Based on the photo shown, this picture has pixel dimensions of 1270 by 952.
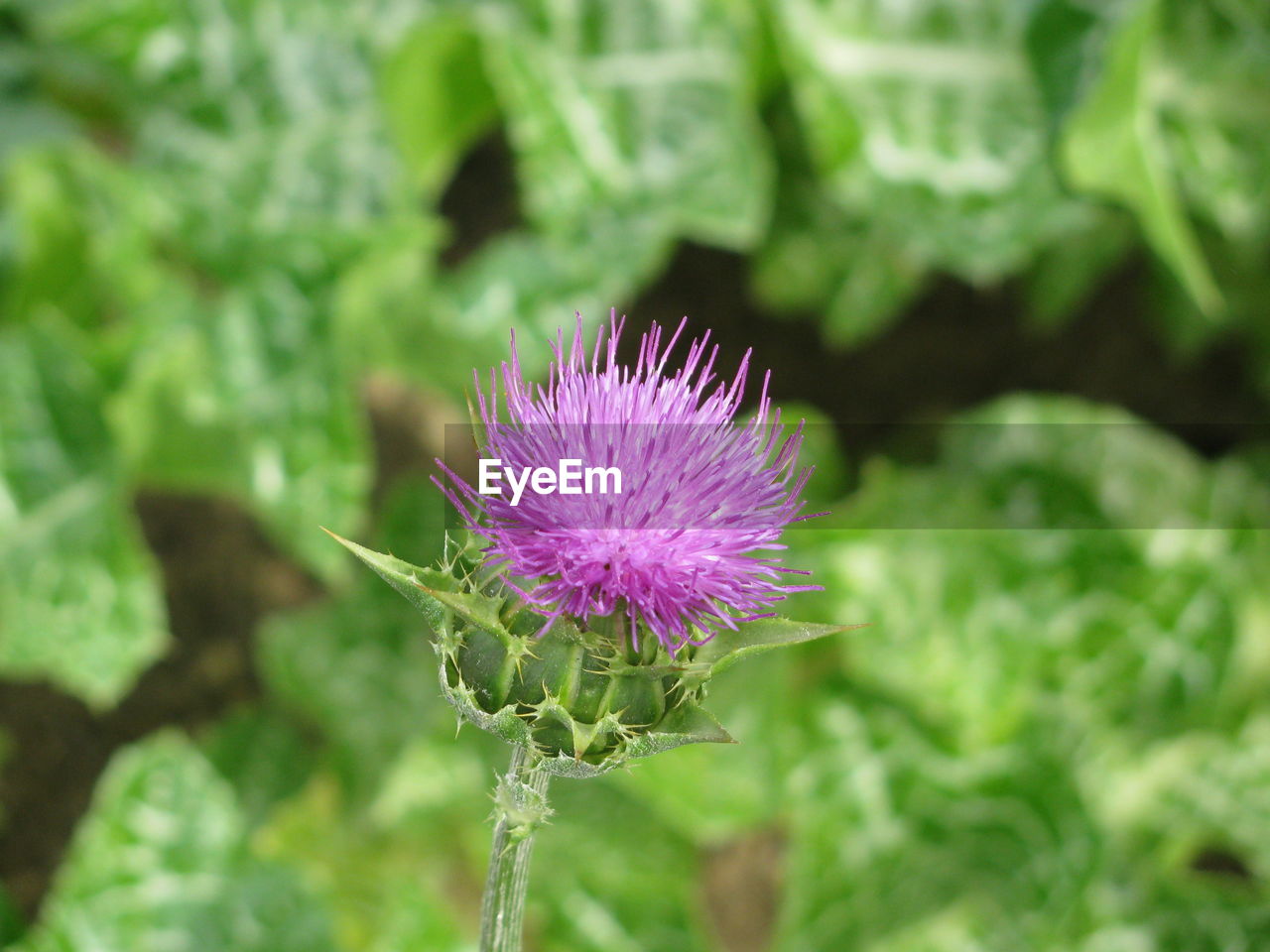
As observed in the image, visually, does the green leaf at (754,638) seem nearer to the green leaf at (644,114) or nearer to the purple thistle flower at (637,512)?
the purple thistle flower at (637,512)

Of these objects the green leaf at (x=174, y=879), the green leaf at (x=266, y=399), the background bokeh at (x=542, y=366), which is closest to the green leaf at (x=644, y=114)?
the background bokeh at (x=542, y=366)

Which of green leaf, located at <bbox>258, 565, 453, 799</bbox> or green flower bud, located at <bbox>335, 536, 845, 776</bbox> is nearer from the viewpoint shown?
green flower bud, located at <bbox>335, 536, 845, 776</bbox>

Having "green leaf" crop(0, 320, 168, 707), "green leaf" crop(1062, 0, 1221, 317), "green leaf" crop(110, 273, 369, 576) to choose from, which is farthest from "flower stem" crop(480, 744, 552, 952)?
"green leaf" crop(1062, 0, 1221, 317)

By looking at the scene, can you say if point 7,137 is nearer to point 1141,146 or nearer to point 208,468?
point 208,468

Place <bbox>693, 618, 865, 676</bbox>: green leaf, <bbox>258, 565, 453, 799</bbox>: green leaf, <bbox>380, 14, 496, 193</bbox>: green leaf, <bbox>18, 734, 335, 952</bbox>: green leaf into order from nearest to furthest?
<bbox>693, 618, 865, 676</bbox>: green leaf, <bbox>18, 734, 335, 952</bbox>: green leaf, <bbox>380, 14, 496, 193</bbox>: green leaf, <bbox>258, 565, 453, 799</bbox>: green leaf

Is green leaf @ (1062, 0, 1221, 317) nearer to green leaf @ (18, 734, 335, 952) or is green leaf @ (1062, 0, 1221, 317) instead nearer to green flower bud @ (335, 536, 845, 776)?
green flower bud @ (335, 536, 845, 776)

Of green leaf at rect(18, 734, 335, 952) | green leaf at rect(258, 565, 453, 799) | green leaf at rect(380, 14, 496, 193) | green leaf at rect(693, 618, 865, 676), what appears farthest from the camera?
green leaf at rect(258, 565, 453, 799)
